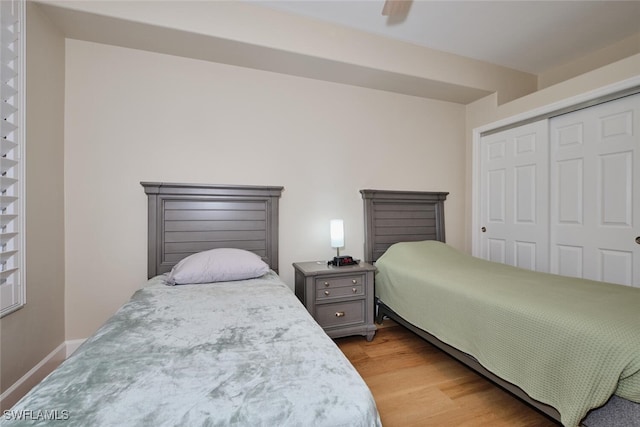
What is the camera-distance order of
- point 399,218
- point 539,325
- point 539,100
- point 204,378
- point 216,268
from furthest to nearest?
point 399,218 < point 539,100 < point 216,268 < point 539,325 < point 204,378

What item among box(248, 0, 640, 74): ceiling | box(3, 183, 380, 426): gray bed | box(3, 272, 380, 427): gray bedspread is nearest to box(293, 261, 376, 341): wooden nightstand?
box(3, 183, 380, 426): gray bed

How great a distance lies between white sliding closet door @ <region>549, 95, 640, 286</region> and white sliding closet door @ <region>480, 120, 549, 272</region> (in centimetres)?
8

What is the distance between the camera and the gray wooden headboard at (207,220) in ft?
7.41

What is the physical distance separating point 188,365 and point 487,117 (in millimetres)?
3639

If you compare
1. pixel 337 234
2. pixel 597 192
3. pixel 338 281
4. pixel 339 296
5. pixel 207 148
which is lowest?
pixel 339 296

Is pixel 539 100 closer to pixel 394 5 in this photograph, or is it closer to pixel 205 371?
pixel 394 5

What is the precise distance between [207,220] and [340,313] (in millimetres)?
1400

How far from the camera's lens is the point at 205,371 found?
2.93 feet

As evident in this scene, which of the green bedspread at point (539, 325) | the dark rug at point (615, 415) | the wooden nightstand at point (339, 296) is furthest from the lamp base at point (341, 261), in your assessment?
the dark rug at point (615, 415)

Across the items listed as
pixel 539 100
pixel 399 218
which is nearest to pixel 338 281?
pixel 399 218

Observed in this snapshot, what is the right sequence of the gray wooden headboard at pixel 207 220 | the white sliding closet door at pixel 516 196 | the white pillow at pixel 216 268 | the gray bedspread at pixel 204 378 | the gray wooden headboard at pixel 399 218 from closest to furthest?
1. the gray bedspread at pixel 204 378
2. the white pillow at pixel 216 268
3. the gray wooden headboard at pixel 207 220
4. the white sliding closet door at pixel 516 196
5. the gray wooden headboard at pixel 399 218

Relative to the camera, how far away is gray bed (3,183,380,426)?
712 millimetres

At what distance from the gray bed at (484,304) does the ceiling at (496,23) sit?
59.2 inches

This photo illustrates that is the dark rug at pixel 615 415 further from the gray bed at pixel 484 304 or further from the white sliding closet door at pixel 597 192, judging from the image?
the white sliding closet door at pixel 597 192
